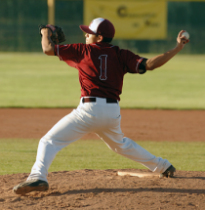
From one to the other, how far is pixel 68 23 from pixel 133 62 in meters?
29.6

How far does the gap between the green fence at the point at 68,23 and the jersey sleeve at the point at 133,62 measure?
27681 millimetres

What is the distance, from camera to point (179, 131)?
326 inches

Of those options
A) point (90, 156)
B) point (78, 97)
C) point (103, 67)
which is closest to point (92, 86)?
point (103, 67)

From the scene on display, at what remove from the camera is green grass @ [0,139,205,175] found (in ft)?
18.1

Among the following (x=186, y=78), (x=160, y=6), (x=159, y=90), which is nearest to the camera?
A: (x=159, y=90)

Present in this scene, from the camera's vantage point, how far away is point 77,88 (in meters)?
15.3

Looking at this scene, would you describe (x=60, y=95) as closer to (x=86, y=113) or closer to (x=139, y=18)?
(x=86, y=113)

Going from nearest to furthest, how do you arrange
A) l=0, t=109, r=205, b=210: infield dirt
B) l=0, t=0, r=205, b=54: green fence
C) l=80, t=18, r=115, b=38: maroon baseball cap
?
l=0, t=109, r=205, b=210: infield dirt < l=80, t=18, r=115, b=38: maroon baseball cap < l=0, t=0, r=205, b=54: green fence

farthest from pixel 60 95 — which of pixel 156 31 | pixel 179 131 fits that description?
pixel 156 31

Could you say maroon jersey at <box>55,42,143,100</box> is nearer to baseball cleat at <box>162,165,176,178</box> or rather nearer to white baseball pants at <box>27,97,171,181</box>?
white baseball pants at <box>27,97,171,181</box>

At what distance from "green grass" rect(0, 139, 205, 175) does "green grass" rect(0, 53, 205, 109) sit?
4.31 meters

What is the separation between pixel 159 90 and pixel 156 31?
1638cm

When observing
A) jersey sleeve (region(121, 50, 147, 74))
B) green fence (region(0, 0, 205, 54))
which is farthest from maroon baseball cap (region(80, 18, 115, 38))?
green fence (region(0, 0, 205, 54))

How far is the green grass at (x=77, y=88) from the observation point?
1193cm
